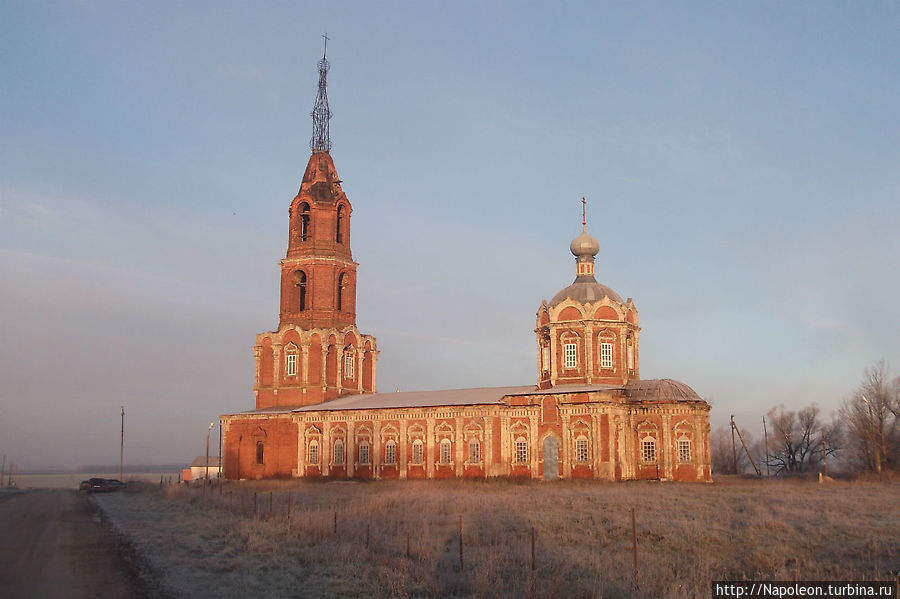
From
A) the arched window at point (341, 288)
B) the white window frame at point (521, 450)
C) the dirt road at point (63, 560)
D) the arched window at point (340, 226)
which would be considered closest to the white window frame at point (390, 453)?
the white window frame at point (521, 450)

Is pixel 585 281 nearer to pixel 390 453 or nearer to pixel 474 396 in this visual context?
pixel 474 396

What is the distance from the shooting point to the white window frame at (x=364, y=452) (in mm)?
54594

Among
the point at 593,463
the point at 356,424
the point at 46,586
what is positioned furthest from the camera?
the point at 356,424

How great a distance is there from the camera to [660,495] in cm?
3538

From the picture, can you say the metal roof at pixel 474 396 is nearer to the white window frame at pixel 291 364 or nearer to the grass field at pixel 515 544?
the white window frame at pixel 291 364

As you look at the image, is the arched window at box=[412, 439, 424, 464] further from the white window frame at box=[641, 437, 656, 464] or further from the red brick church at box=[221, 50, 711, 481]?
the white window frame at box=[641, 437, 656, 464]

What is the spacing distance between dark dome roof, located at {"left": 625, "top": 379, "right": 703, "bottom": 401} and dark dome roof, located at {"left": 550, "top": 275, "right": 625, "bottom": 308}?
20.2 feet

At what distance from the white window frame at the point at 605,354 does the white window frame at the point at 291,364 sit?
22.1 meters

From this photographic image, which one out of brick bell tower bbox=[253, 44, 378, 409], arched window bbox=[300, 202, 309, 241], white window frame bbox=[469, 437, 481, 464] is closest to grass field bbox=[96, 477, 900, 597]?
white window frame bbox=[469, 437, 481, 464]

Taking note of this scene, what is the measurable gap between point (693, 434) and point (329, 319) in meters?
26.4

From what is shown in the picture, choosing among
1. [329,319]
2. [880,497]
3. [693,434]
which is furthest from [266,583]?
[329,319]

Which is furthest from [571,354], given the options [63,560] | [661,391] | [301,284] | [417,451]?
[63,560]

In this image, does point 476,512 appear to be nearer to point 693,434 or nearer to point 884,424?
point 693,434

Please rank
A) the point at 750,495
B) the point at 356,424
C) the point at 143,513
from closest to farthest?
the point at 143,513
the point at 750,495
the point at 356,424
